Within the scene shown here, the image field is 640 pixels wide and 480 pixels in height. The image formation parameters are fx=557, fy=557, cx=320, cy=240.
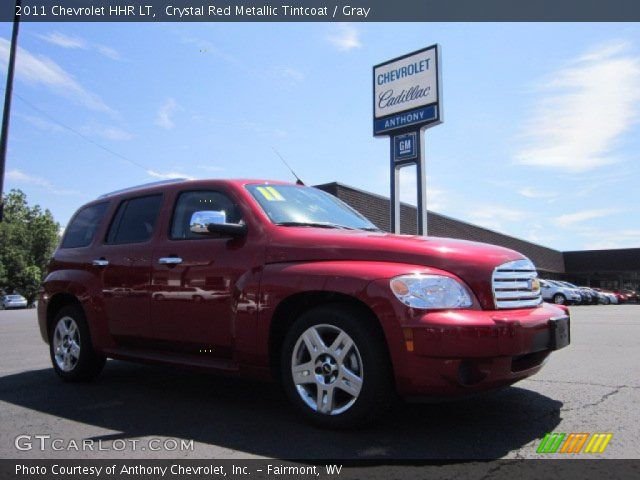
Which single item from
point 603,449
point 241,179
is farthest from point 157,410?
point 603,449

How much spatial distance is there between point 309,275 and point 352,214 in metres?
1.56

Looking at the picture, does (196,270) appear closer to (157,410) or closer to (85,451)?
(157,410)

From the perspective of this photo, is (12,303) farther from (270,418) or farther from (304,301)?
(304,301)

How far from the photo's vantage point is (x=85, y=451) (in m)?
3.30

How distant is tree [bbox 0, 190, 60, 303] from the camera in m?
57.5

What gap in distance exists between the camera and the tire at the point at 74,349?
5.33 metres

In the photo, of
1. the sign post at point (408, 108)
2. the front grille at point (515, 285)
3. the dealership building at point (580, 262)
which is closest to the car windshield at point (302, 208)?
the front grille at point (515, 285)

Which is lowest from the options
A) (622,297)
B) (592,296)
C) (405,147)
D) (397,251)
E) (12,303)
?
(622,297)

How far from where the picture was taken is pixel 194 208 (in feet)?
15.7

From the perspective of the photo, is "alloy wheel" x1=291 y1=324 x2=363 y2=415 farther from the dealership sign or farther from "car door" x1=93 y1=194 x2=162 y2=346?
the dealership sign

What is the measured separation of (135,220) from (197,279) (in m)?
1.27

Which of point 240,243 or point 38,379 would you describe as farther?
point 38,379

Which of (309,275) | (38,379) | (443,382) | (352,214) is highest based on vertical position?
(352,214)

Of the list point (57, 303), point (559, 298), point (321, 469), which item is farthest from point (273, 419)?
point (559, 298)
